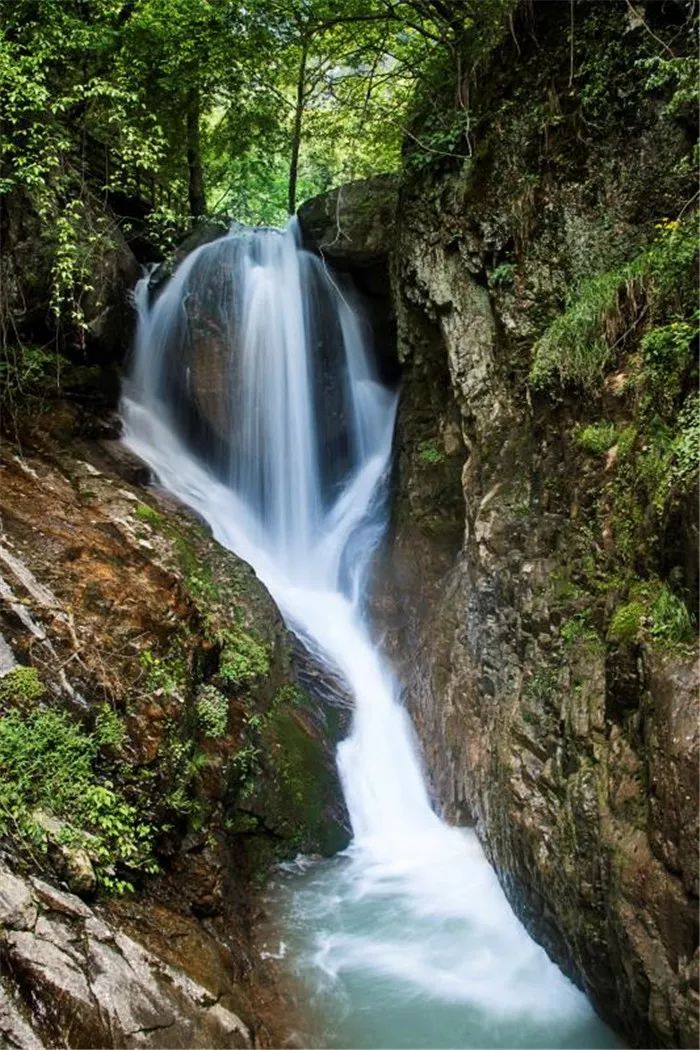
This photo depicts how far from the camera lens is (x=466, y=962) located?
505cm

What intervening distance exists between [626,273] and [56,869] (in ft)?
17.6

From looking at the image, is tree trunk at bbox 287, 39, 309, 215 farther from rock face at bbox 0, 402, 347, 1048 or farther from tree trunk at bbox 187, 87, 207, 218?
rock face at bbox 0, 402, 347, 1048

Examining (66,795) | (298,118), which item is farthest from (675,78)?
(298,118)

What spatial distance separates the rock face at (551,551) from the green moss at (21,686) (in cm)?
345

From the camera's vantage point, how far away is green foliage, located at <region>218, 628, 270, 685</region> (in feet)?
21.3

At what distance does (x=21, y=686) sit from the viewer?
4.82 meters

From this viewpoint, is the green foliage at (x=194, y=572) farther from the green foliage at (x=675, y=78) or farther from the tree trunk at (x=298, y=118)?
the tree trunk at (x=298, y=118)

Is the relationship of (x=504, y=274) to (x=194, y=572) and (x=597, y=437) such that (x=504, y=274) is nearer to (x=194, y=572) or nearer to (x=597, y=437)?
(x=597, y=437)

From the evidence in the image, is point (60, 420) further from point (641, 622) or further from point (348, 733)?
point (641, 622)

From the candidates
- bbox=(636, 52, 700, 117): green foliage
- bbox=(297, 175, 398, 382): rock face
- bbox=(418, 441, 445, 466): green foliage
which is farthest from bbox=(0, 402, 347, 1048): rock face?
bbox=(636, 52, 700, 117): green foliage

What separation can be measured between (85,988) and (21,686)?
6.57ft

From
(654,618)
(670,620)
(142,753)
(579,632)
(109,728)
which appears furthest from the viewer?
(142,753)

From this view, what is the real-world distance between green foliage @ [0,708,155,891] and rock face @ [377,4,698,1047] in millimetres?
2739

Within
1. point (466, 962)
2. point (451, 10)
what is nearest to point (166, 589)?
point (466, 962)
